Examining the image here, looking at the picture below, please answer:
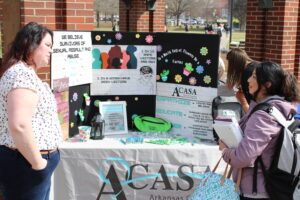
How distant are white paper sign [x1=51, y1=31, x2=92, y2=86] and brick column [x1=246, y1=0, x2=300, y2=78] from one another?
3342 mm

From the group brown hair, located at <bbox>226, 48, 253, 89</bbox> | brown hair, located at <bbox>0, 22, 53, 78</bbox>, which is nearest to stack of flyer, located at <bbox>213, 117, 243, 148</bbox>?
brown hair, located at <bbox>0, 22, 53, 78</bbox>

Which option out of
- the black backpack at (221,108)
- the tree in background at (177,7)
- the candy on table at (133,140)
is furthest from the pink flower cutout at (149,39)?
the tree in background at (177,7)

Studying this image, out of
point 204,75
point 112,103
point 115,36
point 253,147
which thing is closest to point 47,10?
point 115,36

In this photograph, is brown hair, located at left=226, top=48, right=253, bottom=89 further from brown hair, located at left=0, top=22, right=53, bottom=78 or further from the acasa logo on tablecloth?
brown hair, located at left=0, top=22, right=53, bottom=78

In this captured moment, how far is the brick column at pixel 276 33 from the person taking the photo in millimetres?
5880

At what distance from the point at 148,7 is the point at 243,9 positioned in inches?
1499

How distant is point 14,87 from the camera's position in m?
2.19

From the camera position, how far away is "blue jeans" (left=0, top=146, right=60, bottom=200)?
2334mm

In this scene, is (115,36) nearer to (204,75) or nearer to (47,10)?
(47,10)

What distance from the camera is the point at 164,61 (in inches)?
157

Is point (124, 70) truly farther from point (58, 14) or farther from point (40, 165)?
point (40, 165)

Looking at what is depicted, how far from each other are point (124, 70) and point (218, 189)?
182 centimetres

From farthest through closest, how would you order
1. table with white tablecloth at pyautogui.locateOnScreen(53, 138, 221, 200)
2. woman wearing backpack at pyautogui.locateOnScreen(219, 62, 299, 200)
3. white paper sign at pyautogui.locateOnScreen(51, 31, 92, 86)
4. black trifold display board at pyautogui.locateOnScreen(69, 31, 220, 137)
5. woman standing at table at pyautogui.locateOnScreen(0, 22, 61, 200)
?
black trifold display board at pyautogui.locateOnScreen(69, 31, 220, 137), table with white tablecloth at pyautogui.locateOnScreen(53, 138, 221, 200), white paper sign at pyautogui.locateOnScreen(51, 31, 92, 86), woman wearing backpack at pyautogui.locateOnScreen(219, 62, 299, 200), woman standing at table at pyautogui.locateOnScreen(0, 22, 61, 200)

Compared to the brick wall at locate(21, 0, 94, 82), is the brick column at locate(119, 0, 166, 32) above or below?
above
